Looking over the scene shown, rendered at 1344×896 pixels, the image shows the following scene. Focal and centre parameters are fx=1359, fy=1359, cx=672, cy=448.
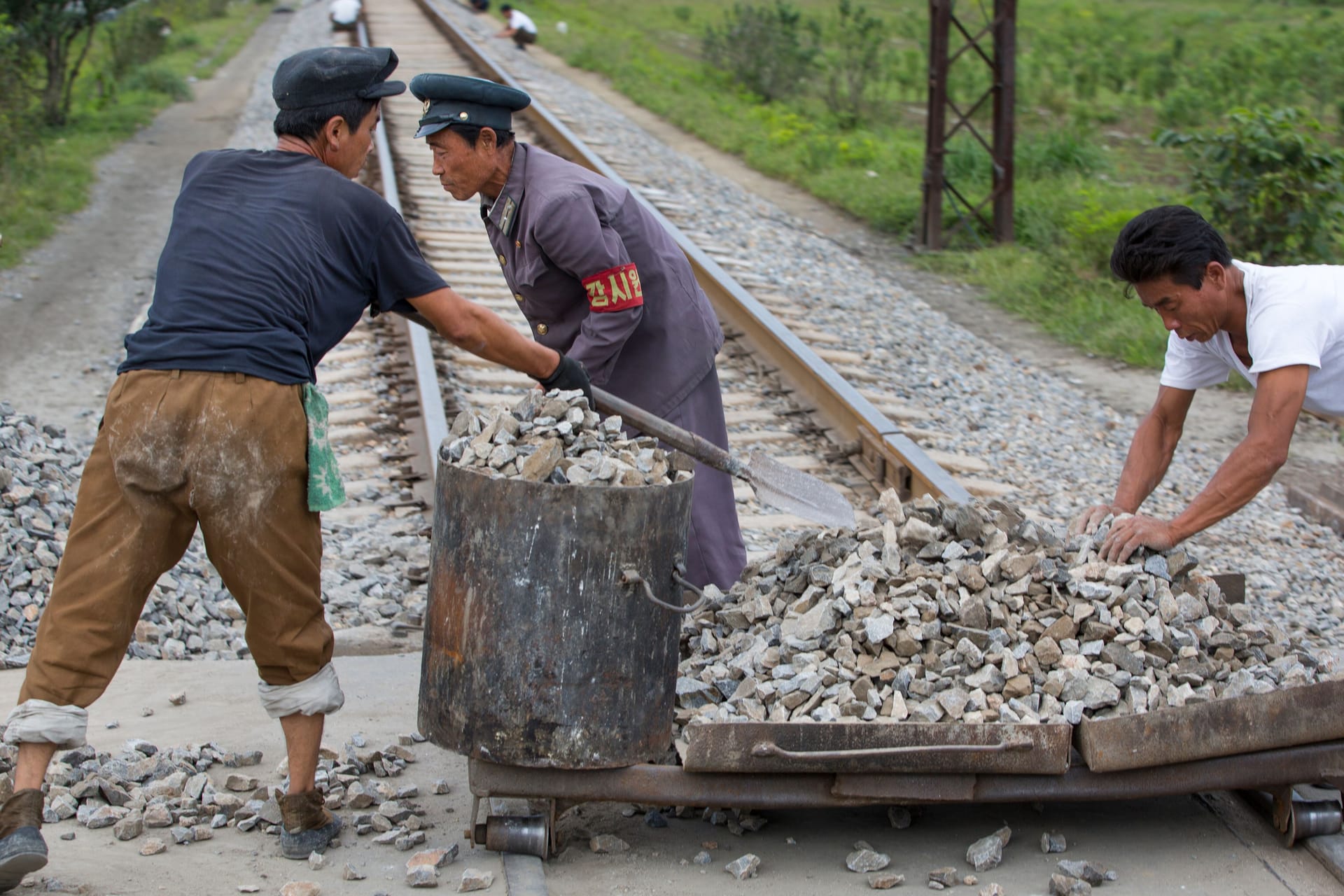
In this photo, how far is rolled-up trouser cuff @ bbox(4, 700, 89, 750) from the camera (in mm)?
2885

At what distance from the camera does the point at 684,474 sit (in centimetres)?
328

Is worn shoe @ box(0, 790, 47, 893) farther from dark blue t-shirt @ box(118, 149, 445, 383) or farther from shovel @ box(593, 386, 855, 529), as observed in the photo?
shovel @ box(593, 386, 855, 529)

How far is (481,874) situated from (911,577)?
132cm

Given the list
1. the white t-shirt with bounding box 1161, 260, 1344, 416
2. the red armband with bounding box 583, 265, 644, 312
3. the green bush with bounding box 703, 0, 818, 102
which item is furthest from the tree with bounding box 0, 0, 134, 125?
the white t-shirt with bounding box 1161, 260, 1344, 416

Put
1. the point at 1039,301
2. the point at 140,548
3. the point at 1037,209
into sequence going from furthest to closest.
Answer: the point at 1037,209, the point at 1039,301, the point at 140,548

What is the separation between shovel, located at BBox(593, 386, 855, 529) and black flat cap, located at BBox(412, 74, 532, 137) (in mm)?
799

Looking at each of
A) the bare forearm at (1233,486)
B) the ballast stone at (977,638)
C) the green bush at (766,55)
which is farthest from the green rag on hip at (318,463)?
the green bush at (766,55)

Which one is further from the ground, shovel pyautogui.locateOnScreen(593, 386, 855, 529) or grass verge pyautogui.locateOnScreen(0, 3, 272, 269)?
shovel pyautogui.locateOnScreen(593, 386, 855, 529)

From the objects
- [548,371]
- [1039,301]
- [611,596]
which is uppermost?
[548,371]

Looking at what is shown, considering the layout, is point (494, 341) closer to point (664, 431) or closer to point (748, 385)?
point (664, 431)

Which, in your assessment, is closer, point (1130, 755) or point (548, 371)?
point (1130, 755)

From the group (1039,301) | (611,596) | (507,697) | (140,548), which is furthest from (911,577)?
(1039,301)

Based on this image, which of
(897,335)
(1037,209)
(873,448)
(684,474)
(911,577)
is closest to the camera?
(684,474)

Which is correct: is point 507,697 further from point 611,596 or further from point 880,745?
point 880,745
